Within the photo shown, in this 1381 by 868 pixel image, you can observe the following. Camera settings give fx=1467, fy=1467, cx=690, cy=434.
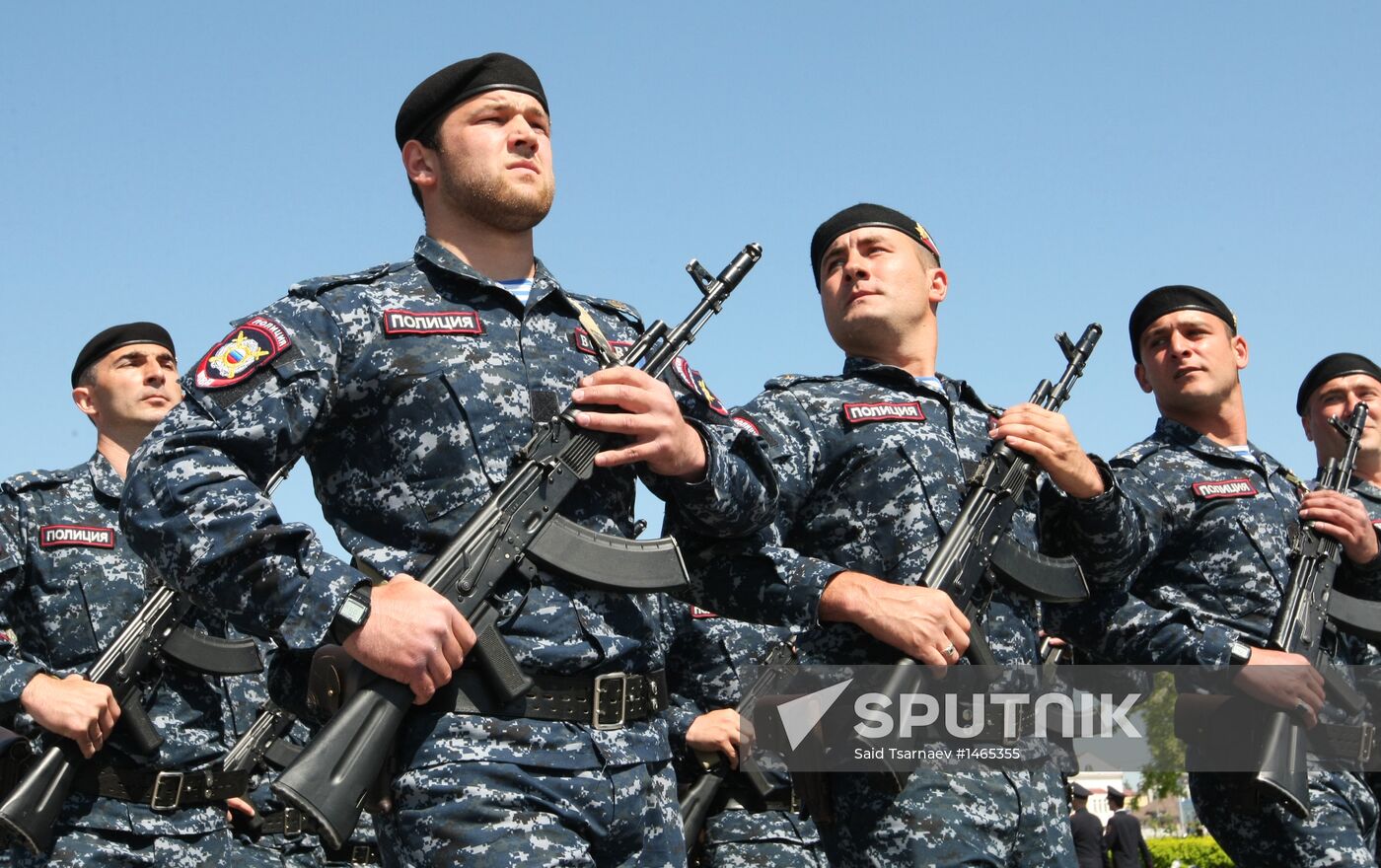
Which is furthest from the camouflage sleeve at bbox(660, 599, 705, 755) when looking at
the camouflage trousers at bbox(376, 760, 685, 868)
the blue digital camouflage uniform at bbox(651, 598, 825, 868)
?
the camouflage trousers at bbox(376, 760, 685, 868)

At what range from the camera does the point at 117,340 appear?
7793mm

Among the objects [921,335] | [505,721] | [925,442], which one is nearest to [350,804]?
[505,721]

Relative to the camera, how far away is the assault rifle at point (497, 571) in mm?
3270

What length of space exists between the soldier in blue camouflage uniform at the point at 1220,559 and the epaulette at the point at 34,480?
482cm

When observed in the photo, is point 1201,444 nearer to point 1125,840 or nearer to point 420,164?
point 420,164

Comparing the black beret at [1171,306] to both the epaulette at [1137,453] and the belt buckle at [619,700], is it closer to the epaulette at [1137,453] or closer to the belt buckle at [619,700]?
the epaulette at [1137,453]

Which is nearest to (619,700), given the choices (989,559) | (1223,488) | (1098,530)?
(989,559)

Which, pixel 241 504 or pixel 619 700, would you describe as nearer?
pixel 241 504

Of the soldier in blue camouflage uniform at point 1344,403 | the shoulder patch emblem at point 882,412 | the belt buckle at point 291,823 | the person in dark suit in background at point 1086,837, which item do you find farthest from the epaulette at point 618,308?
the person in dark suit in background at point 1086,837

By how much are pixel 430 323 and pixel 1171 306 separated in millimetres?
4719

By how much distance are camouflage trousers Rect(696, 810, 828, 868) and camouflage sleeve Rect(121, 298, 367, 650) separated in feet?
14.7

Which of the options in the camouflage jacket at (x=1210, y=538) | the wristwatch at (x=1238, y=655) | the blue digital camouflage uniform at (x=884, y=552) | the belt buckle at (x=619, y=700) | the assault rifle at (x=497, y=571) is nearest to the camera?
the assault rifle at (x=497, y=571)

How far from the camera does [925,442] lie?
527cm

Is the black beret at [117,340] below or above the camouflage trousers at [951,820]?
above
